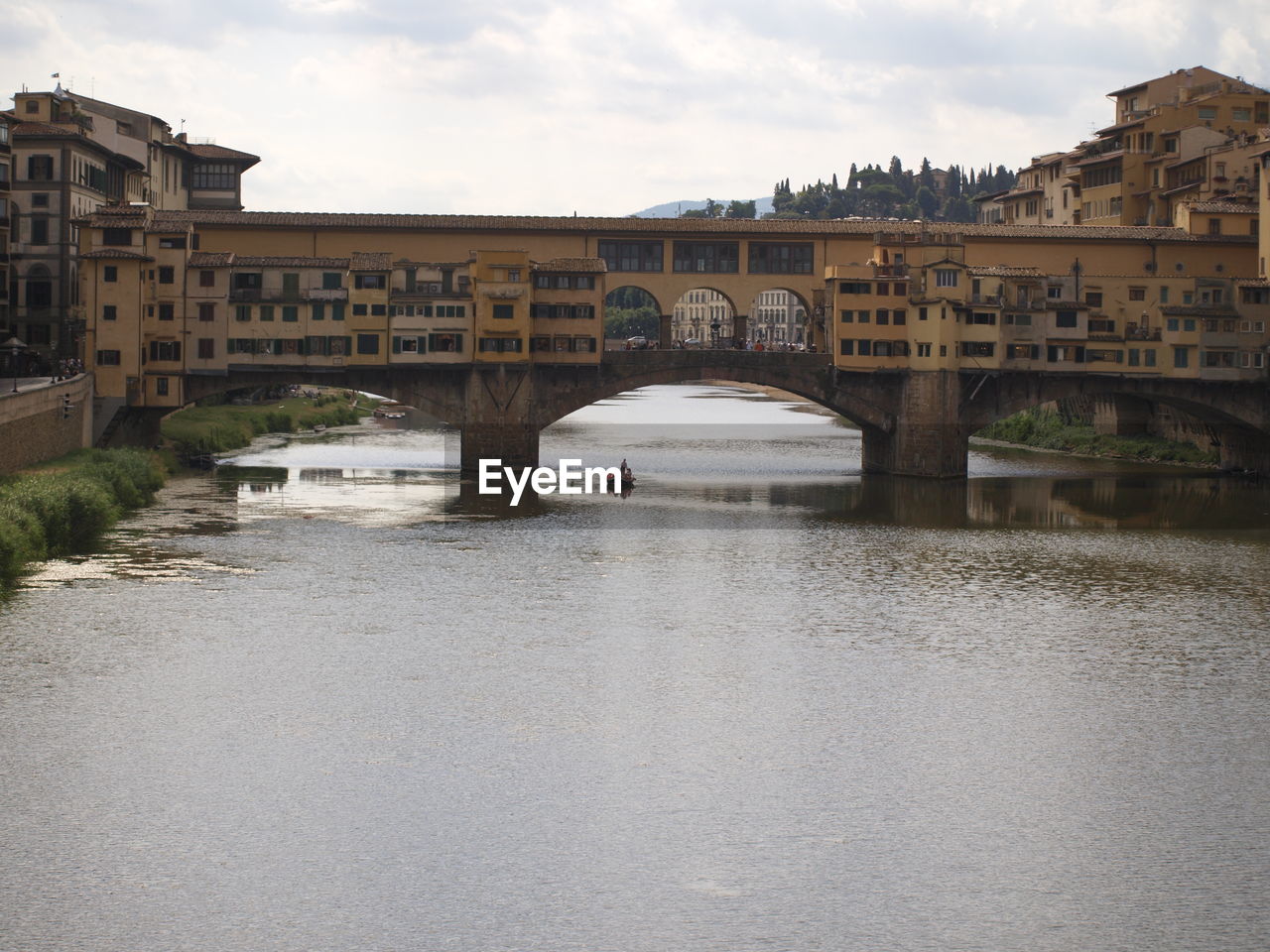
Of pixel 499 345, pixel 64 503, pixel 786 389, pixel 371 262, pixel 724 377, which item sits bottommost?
pixel 64 503

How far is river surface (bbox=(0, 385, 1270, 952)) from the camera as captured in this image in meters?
17.8

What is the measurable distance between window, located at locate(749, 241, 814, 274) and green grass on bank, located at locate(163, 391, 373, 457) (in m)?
22.3

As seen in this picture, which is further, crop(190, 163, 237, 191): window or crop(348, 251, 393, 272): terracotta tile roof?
crop(190, 163, 237, 191): window

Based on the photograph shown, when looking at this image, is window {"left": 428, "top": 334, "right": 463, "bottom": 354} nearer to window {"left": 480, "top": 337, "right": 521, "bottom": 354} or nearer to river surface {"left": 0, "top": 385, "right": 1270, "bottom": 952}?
window {"left": 480, "top": 337, "right": 521, "bottom": 354}

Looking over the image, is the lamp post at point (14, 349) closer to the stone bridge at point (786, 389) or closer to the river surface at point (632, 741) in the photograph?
the stone bridge at point (786, 389)

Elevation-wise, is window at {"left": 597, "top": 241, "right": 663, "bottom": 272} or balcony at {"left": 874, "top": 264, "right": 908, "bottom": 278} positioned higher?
window at {"left": 597, "top": 241, "right": 663, "bottom": 272}

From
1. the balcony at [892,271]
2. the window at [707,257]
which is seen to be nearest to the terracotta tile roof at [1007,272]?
the balcony at [892,271]

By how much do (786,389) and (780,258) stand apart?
21.7 feet

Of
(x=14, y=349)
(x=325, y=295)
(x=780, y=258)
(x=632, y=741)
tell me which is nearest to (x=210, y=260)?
(x=325, y=295)

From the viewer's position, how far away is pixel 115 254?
55312mm

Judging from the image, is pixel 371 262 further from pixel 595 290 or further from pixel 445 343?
pixel 595 290

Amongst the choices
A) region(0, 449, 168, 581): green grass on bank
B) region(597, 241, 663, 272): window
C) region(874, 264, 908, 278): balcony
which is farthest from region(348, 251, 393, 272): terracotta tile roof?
region(874, 264, 908, 278): balcony

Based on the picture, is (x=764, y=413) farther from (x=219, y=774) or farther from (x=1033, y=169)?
(x=219, y=774)

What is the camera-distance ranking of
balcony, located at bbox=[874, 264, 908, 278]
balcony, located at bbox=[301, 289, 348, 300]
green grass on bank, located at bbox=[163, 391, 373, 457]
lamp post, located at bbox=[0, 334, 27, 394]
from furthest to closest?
green grass on bank, located at bbox=[163, 391, 373, 457]
balcony, located at bbox=[874, 264, 908, 278]
balcony, located at bbox=[301, 289, 348, 300]
lamp post, located at bbox=[0, 334, 27, 394]
